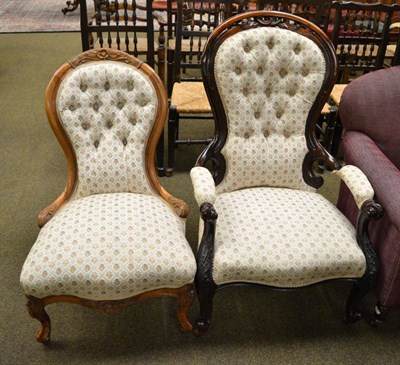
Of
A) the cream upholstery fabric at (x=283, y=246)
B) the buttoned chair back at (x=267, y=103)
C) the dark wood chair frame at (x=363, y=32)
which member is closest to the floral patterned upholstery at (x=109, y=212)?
the cream upholstery fabric at (x=283, y=246)

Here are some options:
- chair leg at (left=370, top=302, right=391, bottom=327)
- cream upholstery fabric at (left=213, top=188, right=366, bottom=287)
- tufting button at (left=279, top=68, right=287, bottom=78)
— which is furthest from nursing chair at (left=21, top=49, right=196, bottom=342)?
chair leg at (left=370, top=302, right=391, bottom=327)

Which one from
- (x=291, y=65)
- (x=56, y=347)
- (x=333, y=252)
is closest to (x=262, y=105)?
(x=291, y=65)

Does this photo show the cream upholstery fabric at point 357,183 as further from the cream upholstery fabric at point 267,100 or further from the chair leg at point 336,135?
the chair leg at point 336,135

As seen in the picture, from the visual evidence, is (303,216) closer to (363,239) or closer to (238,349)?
(363,239)

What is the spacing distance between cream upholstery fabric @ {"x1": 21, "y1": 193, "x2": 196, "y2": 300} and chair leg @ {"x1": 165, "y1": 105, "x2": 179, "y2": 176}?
990 mm

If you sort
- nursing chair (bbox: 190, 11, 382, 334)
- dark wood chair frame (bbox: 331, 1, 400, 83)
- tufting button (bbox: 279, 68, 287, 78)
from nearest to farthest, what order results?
nursing chair (bbox: 190, 11, 382, 334) < tufting button (bbox: 279, 68, 287, 78) < dark wood chair frame (bbox: 331, 1, 400, 83)

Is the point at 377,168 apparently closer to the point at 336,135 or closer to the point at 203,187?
the point at 203,187

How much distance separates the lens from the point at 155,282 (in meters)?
1.44

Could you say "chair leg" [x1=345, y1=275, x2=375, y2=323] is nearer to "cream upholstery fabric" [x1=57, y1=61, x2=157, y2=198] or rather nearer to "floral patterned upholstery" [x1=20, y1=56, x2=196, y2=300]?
"floral patterned upholstery" [x1=20, y1=56, x2=196, y2=300]

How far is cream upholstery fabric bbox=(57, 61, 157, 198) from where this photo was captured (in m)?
1.66

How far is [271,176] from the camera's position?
72.1 inches

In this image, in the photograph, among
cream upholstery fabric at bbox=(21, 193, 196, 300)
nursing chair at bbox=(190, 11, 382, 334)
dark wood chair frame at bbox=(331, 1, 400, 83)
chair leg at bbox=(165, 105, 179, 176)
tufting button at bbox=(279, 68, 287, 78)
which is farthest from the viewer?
dark wood chair frame at bbox=(331, 1, 400, 83)

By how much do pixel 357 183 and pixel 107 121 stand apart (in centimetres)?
98

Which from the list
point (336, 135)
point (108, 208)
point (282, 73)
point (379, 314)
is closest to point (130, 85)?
point (108, 208)
